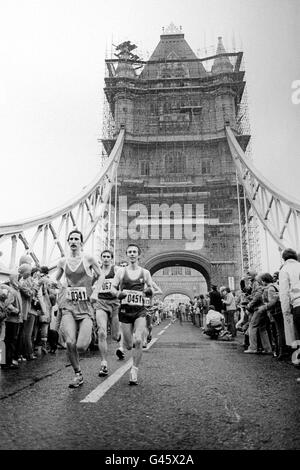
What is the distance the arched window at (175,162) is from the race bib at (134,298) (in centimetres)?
2801

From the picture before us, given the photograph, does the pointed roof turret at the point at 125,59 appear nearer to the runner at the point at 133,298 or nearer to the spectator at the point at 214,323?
the spectator at the point at 214,323

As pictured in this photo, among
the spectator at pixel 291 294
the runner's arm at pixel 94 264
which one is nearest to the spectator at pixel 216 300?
the spectator at pixel 291 294

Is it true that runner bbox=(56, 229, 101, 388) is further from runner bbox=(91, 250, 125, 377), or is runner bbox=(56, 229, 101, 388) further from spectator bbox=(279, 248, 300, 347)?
spectator bbox=(279, 248, 300, 347)

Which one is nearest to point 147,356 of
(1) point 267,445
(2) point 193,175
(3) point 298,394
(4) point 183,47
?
(3) point 298,394

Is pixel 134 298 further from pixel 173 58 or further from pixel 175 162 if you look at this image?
pixel 173 58

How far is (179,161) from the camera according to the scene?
33.0 m

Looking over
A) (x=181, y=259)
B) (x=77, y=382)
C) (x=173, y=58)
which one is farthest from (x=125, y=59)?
(x=77, y=382)

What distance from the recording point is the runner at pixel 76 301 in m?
4.64

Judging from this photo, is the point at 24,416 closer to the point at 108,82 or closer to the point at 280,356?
the point at 280,356

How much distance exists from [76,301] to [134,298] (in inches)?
30.2

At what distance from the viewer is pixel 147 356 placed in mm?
7793

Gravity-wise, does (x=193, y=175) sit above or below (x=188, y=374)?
above
